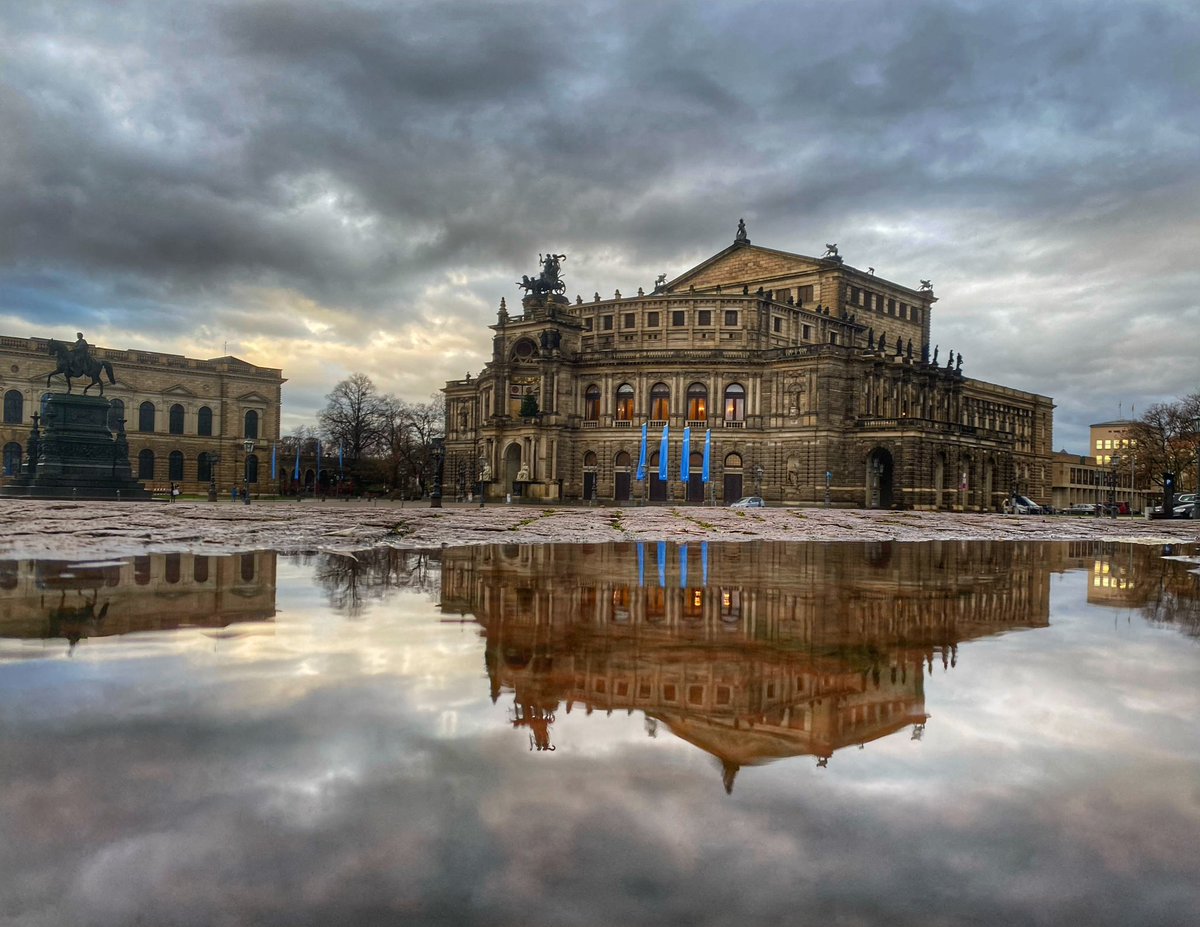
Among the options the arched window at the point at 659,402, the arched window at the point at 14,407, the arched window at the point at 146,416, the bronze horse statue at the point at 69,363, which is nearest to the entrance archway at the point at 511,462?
the arched window at the point at 659,402

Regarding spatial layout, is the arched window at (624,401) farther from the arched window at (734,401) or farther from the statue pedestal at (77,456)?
the statue pedestal at (77,456)

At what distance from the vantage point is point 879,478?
71.0 meters

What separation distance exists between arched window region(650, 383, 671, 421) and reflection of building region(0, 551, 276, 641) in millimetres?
61558

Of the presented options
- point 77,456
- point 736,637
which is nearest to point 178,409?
point 77,456

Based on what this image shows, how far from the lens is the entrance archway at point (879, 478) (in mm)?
68875

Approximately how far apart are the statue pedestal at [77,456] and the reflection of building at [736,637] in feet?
92.6

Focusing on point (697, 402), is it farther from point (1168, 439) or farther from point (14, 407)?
point (14, 407)

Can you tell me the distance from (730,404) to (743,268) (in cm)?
2071

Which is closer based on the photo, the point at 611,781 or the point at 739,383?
the point at 611,781

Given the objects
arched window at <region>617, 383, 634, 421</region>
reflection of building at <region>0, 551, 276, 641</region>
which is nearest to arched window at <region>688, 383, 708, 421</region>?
arched window at <region>617, 383, 634, 421</region>

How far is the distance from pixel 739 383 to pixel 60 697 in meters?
69.0

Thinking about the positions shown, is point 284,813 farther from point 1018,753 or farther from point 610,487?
point 610,487

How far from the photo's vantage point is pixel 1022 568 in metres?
14.7

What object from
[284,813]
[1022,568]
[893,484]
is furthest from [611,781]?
[893,484]
